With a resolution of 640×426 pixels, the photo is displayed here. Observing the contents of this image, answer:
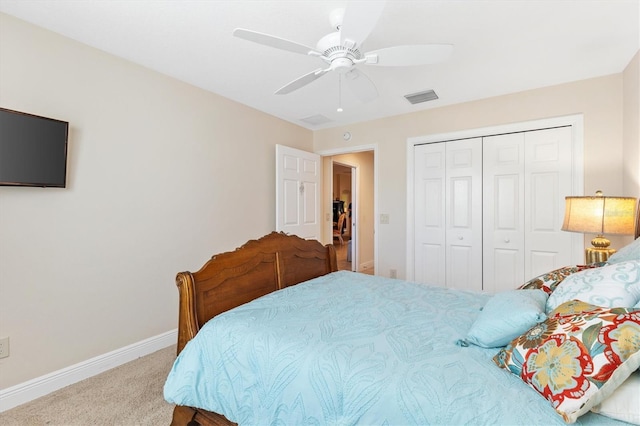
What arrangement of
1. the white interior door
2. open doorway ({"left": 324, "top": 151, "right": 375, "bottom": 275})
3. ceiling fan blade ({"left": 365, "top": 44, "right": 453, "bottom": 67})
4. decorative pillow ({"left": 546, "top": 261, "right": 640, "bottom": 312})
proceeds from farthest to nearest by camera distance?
open doorway ({"left": 324, "top": 151, "right": 375, "bottom": 275}) < the white interior door < ceiling fan blade ({"left": 365, "top": 44, "right": 453, "bottom": 67}) < decorative pillow ({"left": 546, "top": 261, "right": 640, "bottom": 312})

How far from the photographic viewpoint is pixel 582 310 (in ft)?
3.41

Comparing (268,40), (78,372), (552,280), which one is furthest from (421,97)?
(78,372)

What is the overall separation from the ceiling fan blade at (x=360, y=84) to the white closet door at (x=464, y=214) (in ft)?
5.75

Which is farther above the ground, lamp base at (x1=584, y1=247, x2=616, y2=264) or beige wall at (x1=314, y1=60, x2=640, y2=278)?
beige wall at (x1=314, y1=60, x2=640, y2=278)

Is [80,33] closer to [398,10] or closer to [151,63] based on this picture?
[151,63]

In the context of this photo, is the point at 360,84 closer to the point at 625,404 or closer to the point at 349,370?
the point at 349,370

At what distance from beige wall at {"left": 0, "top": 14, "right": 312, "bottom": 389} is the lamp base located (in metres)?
3.30

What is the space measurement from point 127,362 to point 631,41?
4632 mm

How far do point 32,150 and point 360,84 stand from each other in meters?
2.22

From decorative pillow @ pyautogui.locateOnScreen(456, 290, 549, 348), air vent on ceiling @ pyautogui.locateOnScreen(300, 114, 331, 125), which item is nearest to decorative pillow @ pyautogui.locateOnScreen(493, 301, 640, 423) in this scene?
decorative pillow @ pyautogui.locateOnScreen(456, 290, 549, 348)

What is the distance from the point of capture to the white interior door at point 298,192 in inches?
150

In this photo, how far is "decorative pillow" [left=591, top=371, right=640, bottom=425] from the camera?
80 cm

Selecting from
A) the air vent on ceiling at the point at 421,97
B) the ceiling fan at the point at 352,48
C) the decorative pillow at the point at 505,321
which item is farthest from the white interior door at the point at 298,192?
the decorative pillow at the point at 505,321

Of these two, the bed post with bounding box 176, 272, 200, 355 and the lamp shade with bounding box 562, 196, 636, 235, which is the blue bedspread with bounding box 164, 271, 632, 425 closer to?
the bed post with bounding box 176, 272, 200, 355
